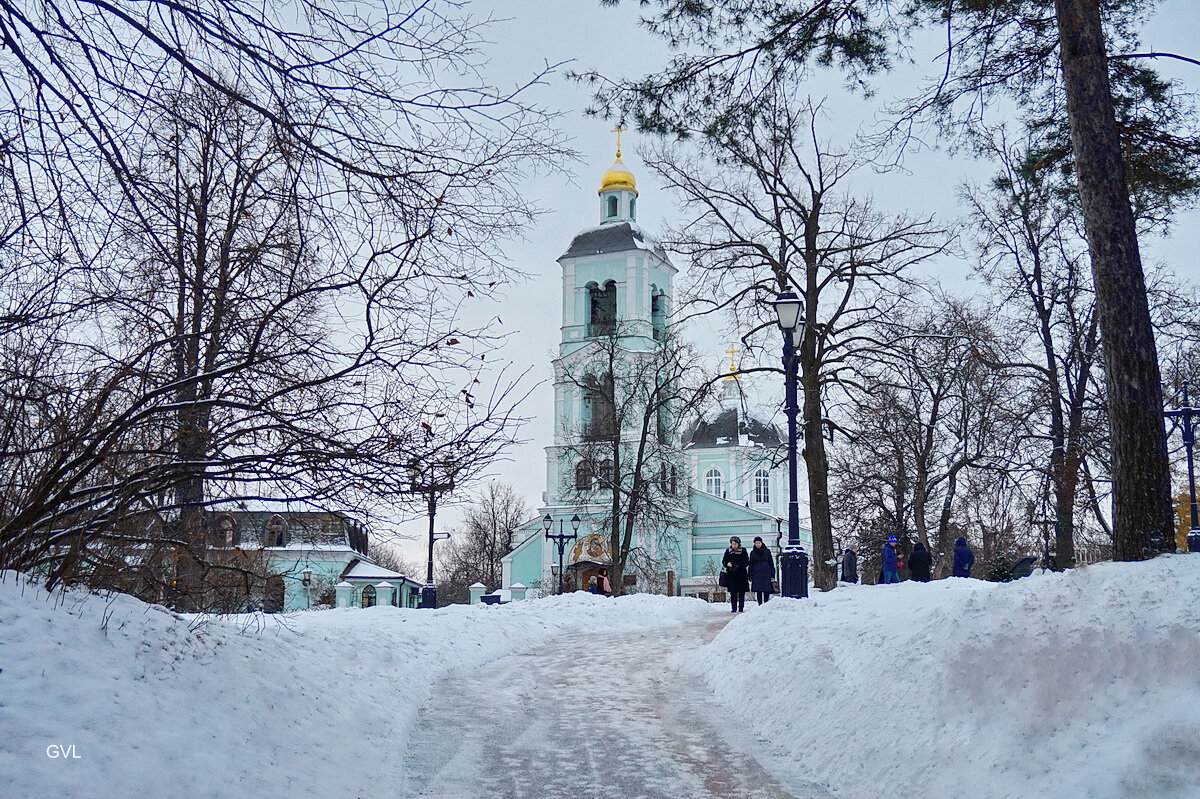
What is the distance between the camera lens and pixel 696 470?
75938 mm

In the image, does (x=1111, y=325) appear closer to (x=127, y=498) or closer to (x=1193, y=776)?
(x=1193, y=776)

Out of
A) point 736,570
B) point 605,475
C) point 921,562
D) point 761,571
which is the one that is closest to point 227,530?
point 736,570

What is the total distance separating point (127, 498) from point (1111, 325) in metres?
7.57

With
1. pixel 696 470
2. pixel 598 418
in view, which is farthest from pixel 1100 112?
pixel 696 470

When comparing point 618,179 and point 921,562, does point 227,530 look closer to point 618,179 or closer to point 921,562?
point 921,562

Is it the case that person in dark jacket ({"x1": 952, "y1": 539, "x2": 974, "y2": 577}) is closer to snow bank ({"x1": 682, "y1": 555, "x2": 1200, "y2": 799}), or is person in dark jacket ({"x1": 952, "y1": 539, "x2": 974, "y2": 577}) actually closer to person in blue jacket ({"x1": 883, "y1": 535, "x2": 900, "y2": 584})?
person in blue jacket ({"x1": 883, "y1": 535, "x2": 900, "y2": 584})

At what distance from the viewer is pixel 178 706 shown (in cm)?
612

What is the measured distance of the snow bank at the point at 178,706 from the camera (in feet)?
16.5

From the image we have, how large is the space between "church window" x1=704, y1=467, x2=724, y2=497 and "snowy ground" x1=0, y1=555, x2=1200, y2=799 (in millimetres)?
64391

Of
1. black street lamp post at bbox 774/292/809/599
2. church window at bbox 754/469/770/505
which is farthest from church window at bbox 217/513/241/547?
church window at bbox 754/469/770/505

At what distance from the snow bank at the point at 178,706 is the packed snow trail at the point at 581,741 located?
419 millimetres

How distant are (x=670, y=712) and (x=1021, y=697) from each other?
166 inches

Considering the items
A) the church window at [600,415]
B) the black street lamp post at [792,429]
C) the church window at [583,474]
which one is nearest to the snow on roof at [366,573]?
the church window at [600,415]

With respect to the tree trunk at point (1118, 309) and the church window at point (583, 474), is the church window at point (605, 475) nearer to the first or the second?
the church window at point (583, 474)
